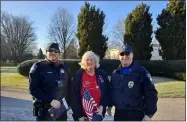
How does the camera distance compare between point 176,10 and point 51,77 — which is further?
point 176,10

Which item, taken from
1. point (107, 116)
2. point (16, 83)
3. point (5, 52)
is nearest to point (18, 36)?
point (5, 52)

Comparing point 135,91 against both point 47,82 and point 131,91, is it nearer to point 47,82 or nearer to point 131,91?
point 131,91

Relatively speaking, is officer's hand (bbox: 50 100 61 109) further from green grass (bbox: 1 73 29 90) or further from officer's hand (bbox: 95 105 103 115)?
green grass (bbox: 1 73 29 90)

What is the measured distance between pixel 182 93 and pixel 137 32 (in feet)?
34.5

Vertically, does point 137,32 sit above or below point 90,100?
above

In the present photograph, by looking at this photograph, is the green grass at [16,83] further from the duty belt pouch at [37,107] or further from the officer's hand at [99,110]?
the officer's hand at [99,110]

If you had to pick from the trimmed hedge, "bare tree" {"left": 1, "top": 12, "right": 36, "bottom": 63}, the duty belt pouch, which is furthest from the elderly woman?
"bare tree" {"left": 1, "top": 12, "right": 36, "bottom": 63}

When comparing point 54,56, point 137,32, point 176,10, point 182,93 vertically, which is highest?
point 176,10

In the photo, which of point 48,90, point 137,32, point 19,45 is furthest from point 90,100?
point 19,45

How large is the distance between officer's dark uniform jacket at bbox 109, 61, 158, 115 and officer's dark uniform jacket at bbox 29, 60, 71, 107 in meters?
0.76

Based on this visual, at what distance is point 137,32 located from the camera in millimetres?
22531

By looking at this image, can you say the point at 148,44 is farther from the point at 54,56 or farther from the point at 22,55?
the point at 22,55

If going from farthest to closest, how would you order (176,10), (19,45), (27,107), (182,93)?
1. (19,45)
2. (176,10)
3. (182,93)
4. (27,107)

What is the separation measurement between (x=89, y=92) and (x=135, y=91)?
0.63m
